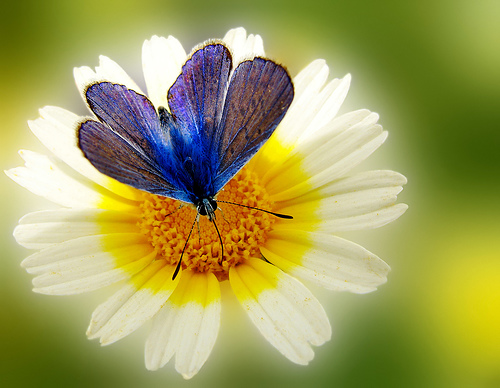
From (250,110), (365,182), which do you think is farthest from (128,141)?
(365,182)

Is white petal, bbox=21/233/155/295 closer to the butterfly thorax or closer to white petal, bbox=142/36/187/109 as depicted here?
the butterfly thorax

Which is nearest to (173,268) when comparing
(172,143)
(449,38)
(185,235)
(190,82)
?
(185,235)

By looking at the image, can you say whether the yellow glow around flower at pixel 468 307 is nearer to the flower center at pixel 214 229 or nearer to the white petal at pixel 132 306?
the flower center at pixel 214 229

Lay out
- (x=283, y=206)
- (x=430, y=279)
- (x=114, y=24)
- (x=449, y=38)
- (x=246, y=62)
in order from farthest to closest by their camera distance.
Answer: (x=114, y=24) < (x=449, y=38) < (x=430, y=279) < (x=283, y=206) < (x=246, y=62)

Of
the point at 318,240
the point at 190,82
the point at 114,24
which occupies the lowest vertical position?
the point at 318,240

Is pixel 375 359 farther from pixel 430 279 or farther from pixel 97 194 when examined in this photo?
pixel 97 194

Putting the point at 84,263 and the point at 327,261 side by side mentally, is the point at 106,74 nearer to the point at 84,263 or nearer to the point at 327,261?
the point at 84,263
